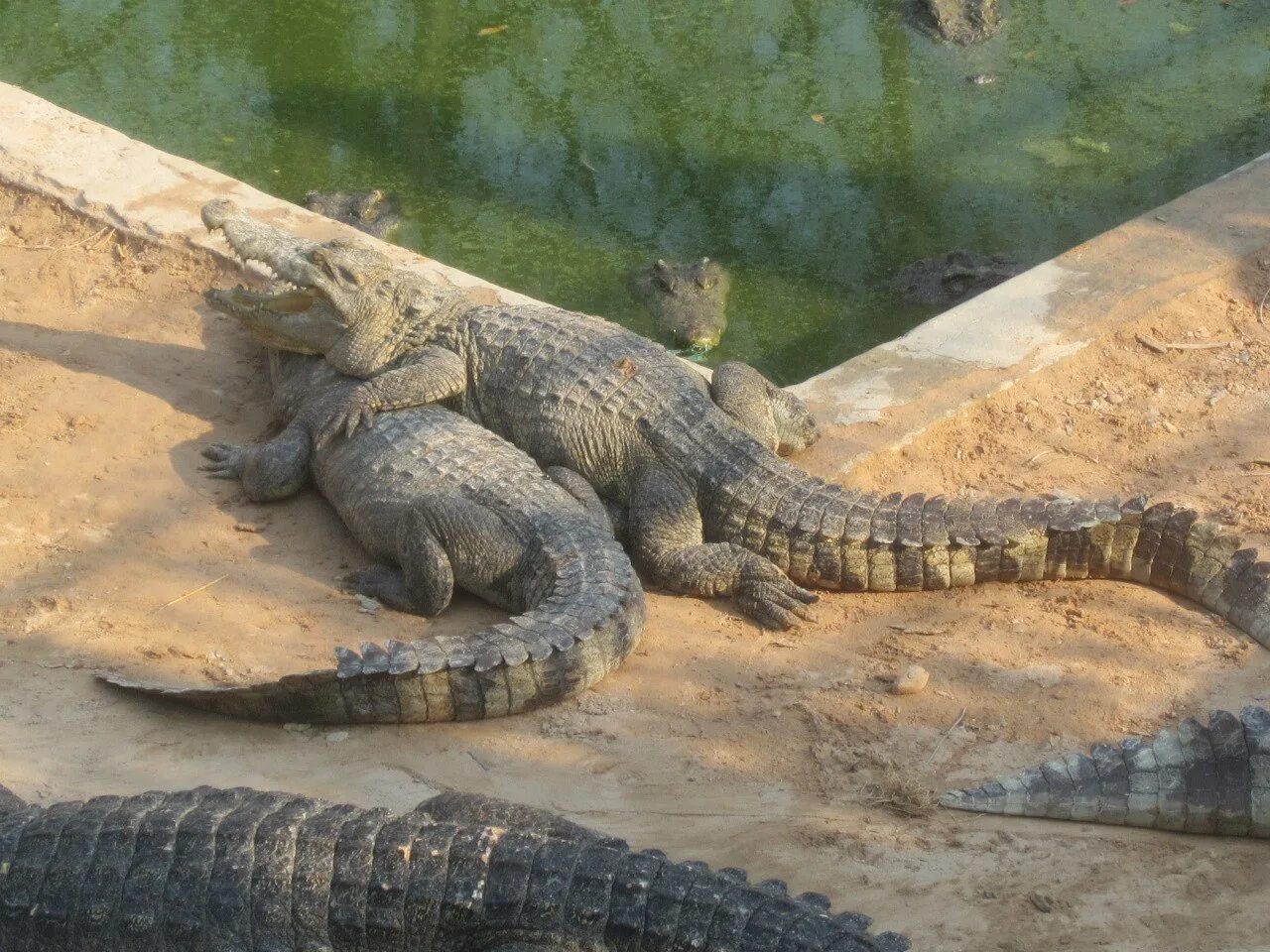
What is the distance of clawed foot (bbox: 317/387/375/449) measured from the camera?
5812 millimetres

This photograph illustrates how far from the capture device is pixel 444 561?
5.29 metres

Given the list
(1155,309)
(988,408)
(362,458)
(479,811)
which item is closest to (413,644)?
(479,811)

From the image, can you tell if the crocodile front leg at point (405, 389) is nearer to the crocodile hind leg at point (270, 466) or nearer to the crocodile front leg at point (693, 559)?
the crocodile hind leg at point (270, 466)

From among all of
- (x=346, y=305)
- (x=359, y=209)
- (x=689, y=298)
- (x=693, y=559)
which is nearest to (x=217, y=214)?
(x=346, y=305)

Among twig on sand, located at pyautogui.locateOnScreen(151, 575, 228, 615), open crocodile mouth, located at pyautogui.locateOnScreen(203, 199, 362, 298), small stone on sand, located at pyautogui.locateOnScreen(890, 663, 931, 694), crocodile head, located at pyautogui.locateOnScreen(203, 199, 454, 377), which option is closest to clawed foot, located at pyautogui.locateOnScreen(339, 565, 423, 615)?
twig on sand, located at pyautogui.locateOnScreen(151, 575, 228, 615)

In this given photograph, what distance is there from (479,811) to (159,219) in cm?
443

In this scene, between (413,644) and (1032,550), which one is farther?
(1032,550)

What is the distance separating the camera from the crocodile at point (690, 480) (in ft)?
17.5

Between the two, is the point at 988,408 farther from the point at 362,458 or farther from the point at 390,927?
the point at 390,927

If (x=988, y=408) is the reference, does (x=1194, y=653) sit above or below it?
below

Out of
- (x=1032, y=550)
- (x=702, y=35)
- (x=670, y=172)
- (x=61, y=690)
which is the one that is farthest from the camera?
(x=702, y=35)

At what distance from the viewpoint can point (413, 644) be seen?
4.58m

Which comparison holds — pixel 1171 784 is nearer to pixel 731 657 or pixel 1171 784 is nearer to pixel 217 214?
pixel 731 657

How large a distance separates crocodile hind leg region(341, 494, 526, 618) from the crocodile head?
116cm
